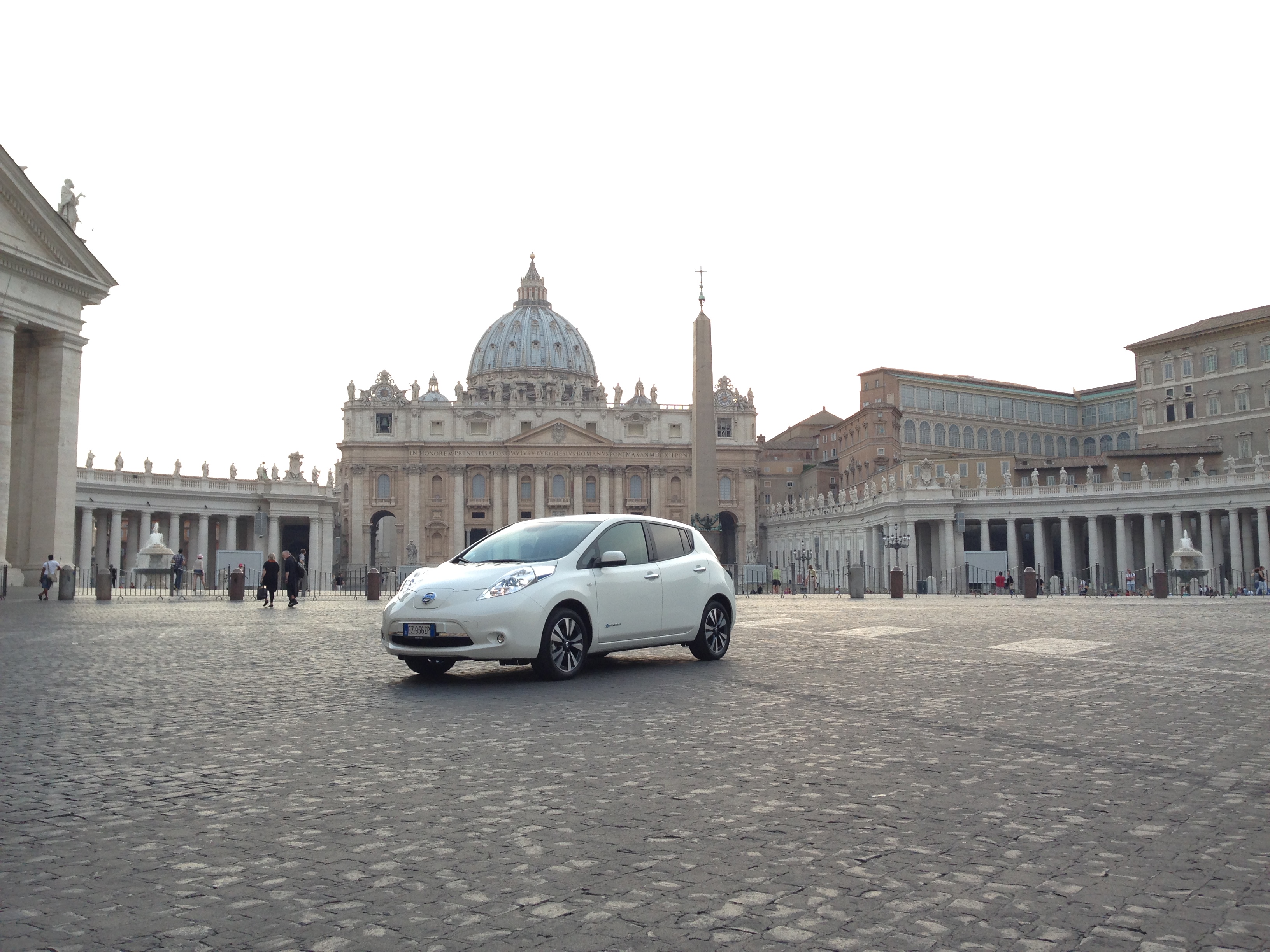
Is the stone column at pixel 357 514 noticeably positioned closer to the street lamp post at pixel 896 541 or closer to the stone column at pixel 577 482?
the stone column at pixel 577 482

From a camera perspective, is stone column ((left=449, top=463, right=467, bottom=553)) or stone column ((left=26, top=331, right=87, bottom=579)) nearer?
stone column ((left=26, top=331, right=87, bottom=579))

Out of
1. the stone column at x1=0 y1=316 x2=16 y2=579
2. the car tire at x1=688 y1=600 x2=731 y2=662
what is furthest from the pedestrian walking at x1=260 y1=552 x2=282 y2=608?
the car tire at x1=688 y1=600 x2=731 y2=662

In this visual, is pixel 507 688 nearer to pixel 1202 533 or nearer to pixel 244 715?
pixel 244 715

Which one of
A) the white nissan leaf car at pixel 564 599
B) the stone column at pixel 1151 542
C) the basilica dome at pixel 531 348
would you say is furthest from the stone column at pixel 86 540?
the basilica dome at pixel 531 348

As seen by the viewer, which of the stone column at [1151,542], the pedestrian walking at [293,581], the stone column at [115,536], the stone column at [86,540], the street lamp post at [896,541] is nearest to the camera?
the pedestrian walking at [293,581]

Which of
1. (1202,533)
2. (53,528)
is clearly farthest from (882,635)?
(1202,533)

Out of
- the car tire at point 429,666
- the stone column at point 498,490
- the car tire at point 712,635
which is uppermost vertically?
the stone column at point 498,490

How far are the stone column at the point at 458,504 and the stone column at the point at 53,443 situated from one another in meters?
69.6

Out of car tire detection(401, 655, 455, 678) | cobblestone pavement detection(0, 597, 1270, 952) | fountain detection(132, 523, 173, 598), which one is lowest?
cobblestone pavement detection(0, 597, 1270, 952)

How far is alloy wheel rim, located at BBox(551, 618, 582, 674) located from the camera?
33.6 feet

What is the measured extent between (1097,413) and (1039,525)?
37.7 meters

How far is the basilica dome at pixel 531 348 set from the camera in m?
130

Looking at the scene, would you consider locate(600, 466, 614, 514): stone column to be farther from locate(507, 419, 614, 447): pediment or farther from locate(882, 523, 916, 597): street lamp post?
locate(882, 523, 916, 597): street lamp post

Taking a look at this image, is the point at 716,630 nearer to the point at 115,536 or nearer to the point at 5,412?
the point at 5,412
